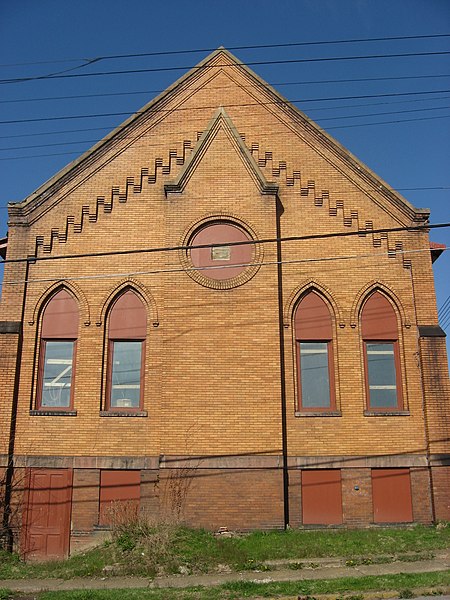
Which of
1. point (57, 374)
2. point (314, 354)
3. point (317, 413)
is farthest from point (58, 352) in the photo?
point (317, 413)

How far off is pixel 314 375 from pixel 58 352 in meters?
6.58

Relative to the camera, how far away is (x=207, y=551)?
12.5 meters

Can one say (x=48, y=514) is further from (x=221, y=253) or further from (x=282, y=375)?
(x=221, y=253)

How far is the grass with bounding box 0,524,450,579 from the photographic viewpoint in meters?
12.0

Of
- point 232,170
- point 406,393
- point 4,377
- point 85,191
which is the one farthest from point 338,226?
point 4,377

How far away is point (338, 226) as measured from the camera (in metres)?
17.1

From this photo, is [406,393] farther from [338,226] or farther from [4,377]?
A: [4,377]

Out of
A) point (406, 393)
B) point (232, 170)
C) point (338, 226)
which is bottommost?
point (406, 393)

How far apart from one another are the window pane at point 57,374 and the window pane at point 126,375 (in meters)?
1.13

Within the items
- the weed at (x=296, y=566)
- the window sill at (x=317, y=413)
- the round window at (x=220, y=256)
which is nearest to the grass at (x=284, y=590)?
the weed at (x=296, y=566)

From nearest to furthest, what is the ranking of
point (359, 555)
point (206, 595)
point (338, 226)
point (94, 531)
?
point (206, 595), point (359, 555), point (94, 531), point (338, 226)

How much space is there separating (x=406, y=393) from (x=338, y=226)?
15.6ft

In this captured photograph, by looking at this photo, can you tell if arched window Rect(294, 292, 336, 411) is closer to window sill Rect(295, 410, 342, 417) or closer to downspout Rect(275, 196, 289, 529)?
window sill Rect(295, 410, 342, 417)

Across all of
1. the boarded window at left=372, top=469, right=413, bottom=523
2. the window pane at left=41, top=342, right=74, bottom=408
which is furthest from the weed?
the window pane at left=41, top=342, right=74, bottom=408
